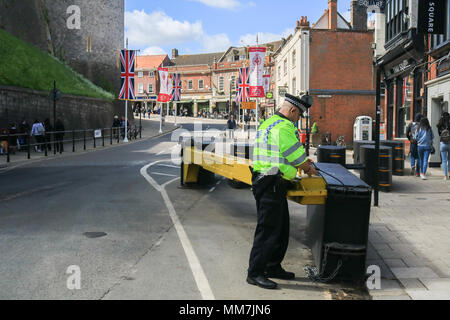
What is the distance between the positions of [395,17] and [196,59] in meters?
71.8

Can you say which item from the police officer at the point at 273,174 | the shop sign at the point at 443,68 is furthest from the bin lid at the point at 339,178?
the shop sign at the point at 443,68

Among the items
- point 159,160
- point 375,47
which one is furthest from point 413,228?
point 375,47

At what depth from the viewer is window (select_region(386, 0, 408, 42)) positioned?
19688mm

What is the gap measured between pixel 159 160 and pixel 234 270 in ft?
43.5

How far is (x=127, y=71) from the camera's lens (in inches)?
1214

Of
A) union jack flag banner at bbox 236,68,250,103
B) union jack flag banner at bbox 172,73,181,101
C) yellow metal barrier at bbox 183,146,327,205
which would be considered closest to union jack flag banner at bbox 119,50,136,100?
union jack flag banner at bbox 236,68,250,103

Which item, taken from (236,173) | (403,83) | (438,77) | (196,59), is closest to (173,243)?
(236,173)

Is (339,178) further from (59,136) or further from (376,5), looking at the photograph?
(59,136)

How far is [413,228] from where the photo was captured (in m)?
7.30

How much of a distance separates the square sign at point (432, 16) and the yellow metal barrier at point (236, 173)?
973cm
